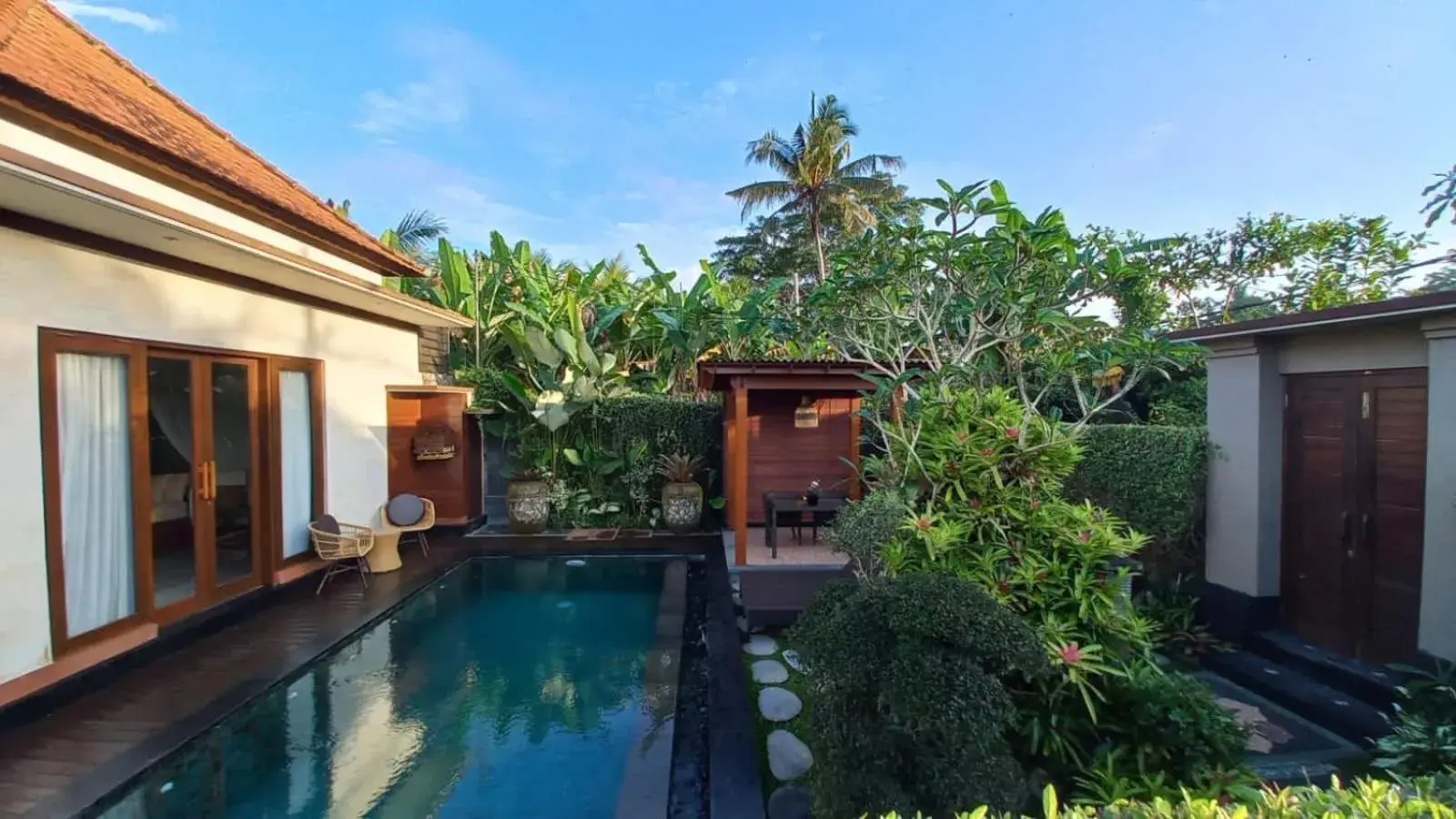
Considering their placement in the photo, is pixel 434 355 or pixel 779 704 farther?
pixel 434 355

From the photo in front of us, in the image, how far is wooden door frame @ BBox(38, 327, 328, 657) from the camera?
4.96 metres

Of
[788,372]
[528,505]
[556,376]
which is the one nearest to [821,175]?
[556,376]

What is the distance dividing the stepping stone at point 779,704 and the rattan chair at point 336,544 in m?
5.48

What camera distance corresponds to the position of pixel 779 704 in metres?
4.93

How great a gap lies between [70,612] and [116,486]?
1.04m

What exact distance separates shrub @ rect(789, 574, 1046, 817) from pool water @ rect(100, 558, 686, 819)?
1.26 meters

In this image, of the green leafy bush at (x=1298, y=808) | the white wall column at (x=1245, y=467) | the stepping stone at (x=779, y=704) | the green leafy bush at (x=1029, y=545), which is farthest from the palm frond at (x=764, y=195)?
the green leafy bush at (x=1298, y=808)

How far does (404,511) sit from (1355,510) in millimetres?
10095

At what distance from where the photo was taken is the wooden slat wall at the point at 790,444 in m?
11.0

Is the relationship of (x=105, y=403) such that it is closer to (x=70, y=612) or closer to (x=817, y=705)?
(x=70, y=612)

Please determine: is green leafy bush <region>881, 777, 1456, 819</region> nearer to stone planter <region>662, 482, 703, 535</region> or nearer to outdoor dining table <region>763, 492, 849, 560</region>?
outdoor dining table <region>763, 492, 849, 560</region>

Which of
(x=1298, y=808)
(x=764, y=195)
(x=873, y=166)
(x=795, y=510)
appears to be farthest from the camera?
(x=873, y=166)

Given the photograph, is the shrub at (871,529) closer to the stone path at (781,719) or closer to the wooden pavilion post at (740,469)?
the stone path at (781,719)

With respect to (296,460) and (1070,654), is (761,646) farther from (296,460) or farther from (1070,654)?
(296,460)
